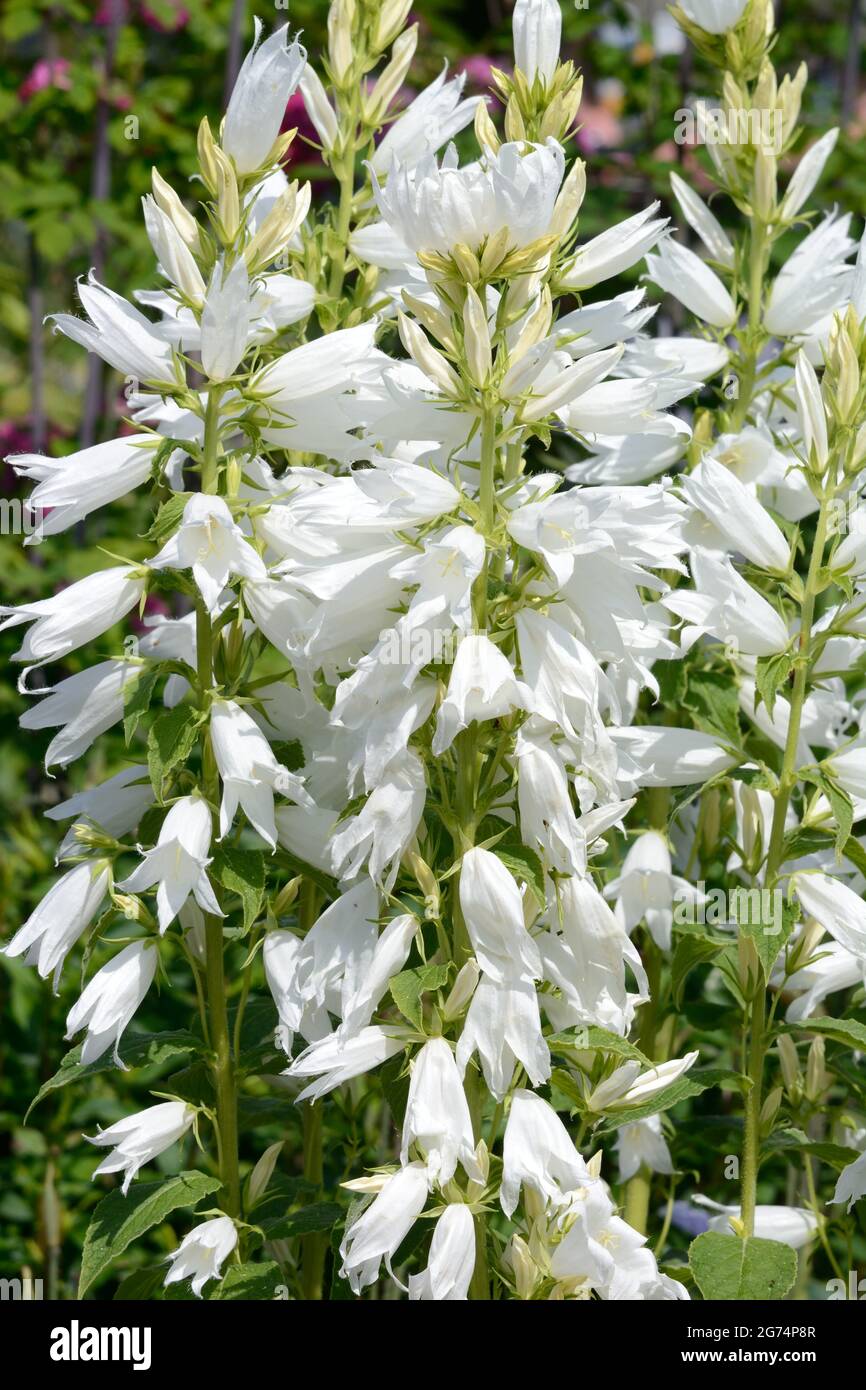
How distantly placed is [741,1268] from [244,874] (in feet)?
2.49

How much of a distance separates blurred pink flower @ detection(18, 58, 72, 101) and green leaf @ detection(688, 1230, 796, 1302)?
3.65 m

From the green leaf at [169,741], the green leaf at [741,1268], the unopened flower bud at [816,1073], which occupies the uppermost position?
the green leaf at [169,741]

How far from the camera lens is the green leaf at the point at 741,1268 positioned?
1793mm

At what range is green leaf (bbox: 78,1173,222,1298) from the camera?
5.69 ft

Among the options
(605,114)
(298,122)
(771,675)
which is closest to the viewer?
(771,675)

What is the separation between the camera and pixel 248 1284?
71.4 inches

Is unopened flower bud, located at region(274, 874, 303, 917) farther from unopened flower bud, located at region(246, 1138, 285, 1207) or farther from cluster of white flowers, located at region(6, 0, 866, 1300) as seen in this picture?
unopened flower bud, located at region(246, 1138, 285, 1207)

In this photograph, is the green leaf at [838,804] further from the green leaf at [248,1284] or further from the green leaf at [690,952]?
the green leaf at [248,1284]

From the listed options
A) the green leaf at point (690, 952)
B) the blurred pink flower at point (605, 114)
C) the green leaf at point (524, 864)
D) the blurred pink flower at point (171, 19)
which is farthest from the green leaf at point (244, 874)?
the blurred pink flower at point (605, 114)

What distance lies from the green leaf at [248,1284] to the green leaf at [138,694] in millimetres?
644

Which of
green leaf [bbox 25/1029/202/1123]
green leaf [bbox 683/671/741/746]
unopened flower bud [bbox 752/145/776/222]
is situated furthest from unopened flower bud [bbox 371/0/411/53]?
green leaf [bbox 25/1029/202/1123]

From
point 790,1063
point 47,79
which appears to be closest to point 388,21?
point 790,1063

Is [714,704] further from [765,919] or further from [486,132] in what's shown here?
[486,132]

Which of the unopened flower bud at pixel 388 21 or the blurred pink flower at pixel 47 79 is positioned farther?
the blurred pink flower at pixel 47 79
